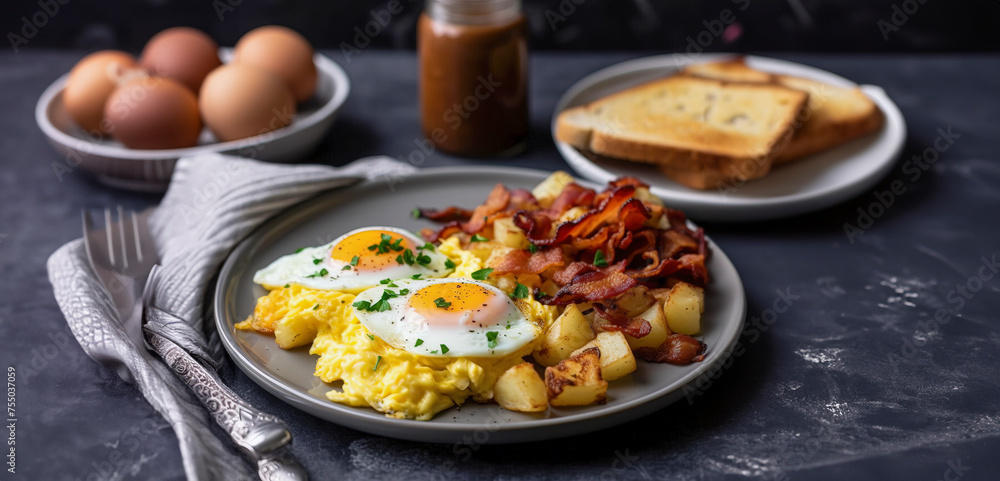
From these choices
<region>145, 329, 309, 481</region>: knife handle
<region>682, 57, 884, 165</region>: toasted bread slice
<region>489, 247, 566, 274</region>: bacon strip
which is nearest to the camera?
<region>145, 329, 309, 481</region>: knife handle

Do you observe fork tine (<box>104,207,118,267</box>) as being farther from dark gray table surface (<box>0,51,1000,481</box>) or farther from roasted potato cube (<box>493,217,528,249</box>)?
roasted potato cube (<box>493,217,528,249</box>)

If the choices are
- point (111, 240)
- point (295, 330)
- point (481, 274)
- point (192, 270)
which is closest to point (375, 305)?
Answer: point (295, 330)

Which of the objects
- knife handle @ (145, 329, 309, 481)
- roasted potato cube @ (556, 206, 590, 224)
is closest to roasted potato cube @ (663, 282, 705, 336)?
roasted potato cube @ (556, 206, 590, 224)

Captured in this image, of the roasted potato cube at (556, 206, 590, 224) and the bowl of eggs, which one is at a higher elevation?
the roasted potato cube at (556, 206, 590, 224)

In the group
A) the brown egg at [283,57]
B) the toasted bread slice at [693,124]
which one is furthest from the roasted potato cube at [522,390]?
the brown egg at [283,57]

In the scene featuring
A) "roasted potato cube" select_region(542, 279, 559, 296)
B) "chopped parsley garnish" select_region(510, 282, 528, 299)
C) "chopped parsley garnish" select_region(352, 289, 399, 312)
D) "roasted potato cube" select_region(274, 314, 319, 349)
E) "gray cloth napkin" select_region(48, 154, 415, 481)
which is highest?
"chopped parsley garnish" select_region(352, 289, 399, 312)

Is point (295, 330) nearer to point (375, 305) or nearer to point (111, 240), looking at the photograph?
point (375, 305)
